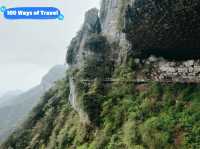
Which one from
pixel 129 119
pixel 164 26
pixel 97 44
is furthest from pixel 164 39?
pixel 97 44

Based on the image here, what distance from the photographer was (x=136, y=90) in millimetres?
24828

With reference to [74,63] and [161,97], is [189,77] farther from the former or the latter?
[74,63]

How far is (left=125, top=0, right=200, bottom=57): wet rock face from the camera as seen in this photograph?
800 inches

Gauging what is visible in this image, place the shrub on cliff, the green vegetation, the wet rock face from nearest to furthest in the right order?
the green vegetation
the wet rock face
the shrub on cliff

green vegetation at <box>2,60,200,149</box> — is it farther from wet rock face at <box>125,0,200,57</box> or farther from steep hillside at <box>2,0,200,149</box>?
wet rock face at <box>125,0,200,57</box>

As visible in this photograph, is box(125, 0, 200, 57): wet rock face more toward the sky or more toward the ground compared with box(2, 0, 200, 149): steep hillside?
more toward the sky

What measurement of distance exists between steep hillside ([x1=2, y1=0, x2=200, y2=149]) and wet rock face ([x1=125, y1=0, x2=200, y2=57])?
0.18 ft

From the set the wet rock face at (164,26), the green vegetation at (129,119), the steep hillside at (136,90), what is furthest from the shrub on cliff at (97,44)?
the wet rock face at (164,26)

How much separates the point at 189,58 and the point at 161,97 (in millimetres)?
3054

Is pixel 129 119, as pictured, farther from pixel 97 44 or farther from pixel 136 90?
pixel 97 44

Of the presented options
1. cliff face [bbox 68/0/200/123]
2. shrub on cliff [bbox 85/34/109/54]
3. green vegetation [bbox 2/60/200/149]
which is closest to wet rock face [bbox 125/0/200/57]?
cliff face [bbox 68/0/200/123]

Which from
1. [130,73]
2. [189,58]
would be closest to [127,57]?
[130,73]

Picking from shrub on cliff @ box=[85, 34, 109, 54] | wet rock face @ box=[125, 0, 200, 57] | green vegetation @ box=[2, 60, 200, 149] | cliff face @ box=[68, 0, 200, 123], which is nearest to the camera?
green vegetation @ box=[2, 60, 200, 149]

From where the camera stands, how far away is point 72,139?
2734 cm
